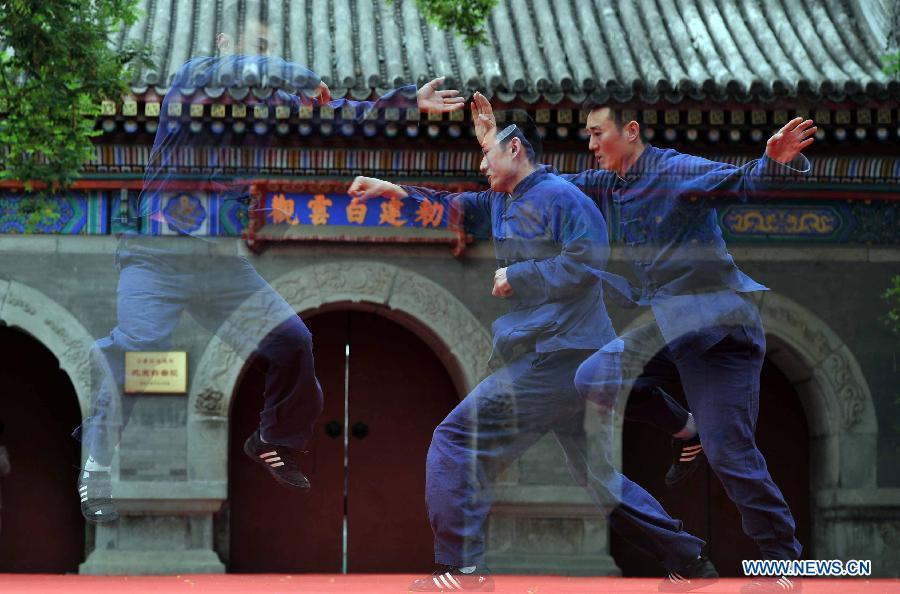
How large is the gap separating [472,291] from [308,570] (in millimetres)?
2535

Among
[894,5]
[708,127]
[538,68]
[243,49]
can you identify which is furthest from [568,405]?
[894,5]

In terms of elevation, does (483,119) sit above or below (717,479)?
above

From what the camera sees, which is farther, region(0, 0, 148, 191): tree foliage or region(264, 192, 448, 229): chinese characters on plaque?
region(264, 192, 448, 229): chinese characters on plaque

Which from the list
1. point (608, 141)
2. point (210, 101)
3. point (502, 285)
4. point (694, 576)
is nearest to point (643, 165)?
point (608, 141)

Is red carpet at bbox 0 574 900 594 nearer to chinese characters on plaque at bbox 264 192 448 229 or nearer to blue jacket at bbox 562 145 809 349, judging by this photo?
blue jacket at bbox 562 145 809 349

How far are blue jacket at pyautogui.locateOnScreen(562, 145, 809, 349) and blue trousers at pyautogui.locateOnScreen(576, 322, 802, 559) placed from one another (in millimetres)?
67

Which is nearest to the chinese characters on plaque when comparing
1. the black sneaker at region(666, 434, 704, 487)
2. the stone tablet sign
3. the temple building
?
the temple building

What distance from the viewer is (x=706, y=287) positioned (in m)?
7.96

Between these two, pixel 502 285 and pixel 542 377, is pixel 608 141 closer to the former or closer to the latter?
pixel 502 285

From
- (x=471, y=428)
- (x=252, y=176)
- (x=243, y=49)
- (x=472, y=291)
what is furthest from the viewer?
(x=472, y=291)

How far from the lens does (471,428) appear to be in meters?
7.43

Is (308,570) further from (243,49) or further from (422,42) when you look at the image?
(243,49)

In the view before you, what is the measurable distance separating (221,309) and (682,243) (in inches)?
87.1

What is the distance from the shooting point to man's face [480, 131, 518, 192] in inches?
312
